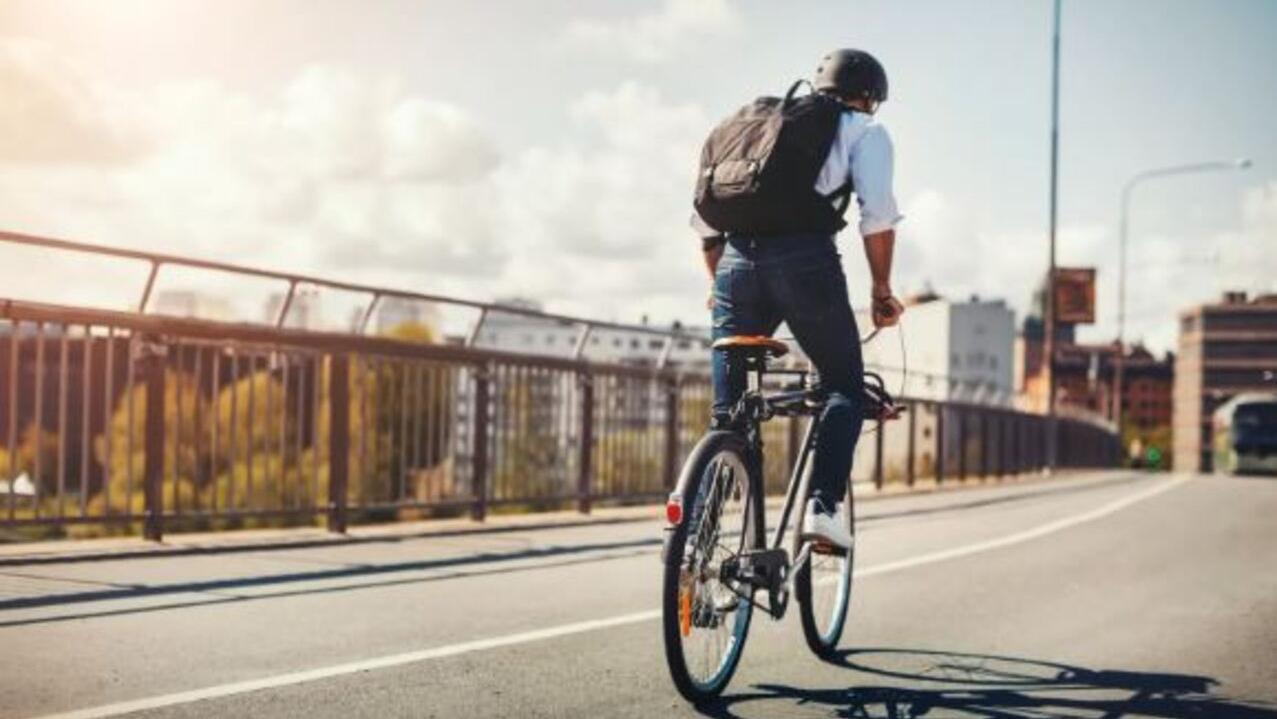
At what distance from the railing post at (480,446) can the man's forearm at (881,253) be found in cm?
690

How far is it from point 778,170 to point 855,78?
1.76ft

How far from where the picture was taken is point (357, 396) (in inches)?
396

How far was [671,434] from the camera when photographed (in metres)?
14.2

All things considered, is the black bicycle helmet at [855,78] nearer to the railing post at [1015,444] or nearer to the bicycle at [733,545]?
the bicycle at [733,545]

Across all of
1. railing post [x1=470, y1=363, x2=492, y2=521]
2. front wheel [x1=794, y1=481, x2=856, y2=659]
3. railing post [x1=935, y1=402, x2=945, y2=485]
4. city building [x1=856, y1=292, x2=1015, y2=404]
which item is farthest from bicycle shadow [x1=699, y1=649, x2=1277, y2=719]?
city building [x1=856, y1=292, x2=1015, y2=404]

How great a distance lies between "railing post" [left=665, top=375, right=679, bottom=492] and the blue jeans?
30.6 feet

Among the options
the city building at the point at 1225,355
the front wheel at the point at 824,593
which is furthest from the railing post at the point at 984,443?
the city building at the point at 1225,355

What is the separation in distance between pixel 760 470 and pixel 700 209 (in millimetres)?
896

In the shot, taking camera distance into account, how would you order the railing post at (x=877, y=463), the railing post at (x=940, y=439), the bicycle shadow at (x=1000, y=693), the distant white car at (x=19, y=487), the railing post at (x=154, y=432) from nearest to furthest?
1. the bicycle shadow at (x=1000, y=693)
2. the distant white car at (x=19, y=487)
3. the railing post at (x=154, y=432)
4. the railing post at (x=877, y=463)
5. the railing post at (x=940, y=439)

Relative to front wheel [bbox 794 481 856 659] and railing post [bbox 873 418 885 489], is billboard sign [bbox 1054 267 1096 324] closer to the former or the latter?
railing post [bbox 873 418 885 489]

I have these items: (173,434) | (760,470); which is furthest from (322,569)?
(760,470)

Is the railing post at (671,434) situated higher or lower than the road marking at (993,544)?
higher

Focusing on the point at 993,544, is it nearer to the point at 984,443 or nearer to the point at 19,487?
the point at 19,487

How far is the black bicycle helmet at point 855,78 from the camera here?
470 centimetres
